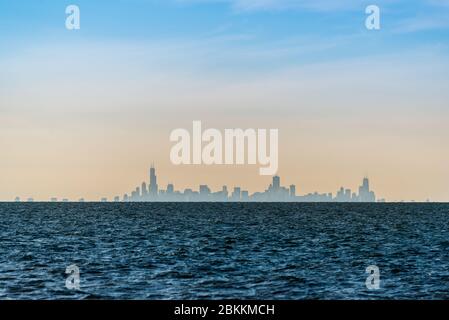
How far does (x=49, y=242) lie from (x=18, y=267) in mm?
21942

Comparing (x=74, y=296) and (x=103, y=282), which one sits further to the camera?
(x=103, y=282)

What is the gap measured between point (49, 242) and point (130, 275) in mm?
28630

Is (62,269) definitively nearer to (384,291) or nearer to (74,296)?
(74,296)

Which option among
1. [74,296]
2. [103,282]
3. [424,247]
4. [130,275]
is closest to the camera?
[74,296]

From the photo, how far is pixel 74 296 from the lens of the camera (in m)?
31.0
